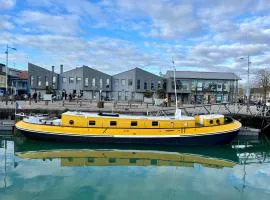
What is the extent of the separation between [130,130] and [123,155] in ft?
10.4

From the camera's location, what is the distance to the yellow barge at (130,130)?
1056 inches

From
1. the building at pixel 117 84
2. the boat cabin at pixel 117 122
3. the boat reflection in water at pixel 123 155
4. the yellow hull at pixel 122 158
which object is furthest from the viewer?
the building at pixel 117 84

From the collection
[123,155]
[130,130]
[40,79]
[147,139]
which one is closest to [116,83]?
[40,79]

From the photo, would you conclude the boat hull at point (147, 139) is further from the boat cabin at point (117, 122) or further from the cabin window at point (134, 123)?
the cabin window at point (134, 123)

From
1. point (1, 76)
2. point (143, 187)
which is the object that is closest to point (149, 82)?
point (1, 76)

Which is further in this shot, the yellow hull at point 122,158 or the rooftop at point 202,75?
the rooftop at point 202,75

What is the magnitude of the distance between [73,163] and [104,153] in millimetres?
3503

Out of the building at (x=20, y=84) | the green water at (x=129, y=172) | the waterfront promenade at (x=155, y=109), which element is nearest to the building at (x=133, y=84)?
the building at (x=20, y=84)

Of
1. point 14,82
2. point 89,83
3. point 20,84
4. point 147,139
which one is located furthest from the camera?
point 20,84

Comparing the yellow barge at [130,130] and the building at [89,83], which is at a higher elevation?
the building at [89,83]

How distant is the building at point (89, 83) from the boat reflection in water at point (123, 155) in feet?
149

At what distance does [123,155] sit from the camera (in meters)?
24.2

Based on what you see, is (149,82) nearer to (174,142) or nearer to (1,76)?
(1,76)

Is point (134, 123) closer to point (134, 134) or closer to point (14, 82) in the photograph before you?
point (134, 134)
